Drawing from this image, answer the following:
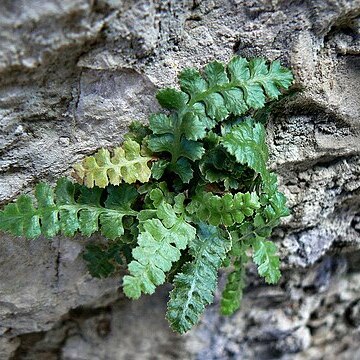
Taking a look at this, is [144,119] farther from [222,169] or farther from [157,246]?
[157,246]

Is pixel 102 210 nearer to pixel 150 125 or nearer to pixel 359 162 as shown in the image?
pixel 150 125

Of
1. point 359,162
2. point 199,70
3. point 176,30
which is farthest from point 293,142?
point 176,30

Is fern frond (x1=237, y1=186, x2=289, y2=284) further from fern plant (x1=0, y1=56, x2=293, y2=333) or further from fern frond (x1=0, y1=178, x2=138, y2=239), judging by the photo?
fern frond (x1=0, y1=178, x2=138, y2=239)

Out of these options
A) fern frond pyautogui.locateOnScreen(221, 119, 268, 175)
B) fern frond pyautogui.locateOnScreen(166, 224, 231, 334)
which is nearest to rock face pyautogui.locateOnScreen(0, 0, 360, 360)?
fern frond pyautogui.locateOnScreen(221, 119, 268, 175)

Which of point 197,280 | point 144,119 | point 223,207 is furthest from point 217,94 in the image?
point 197,280

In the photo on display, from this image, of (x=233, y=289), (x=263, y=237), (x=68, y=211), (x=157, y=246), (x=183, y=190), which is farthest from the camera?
(x=233, y=289)
